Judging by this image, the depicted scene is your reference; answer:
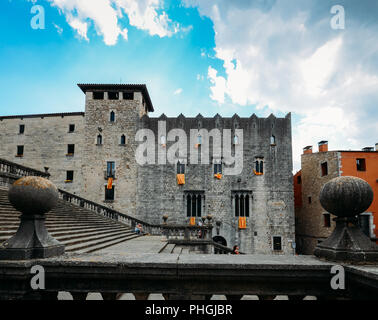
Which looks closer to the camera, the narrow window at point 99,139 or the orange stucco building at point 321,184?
the orange stucco building at point 321,184

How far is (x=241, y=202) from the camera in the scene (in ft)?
92.3

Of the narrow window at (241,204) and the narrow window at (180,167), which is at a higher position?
the narrow window at (180,167)

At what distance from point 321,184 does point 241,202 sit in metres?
8.92

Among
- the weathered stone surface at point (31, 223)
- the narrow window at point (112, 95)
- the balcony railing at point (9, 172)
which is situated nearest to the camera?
the weathered stone surface at point (31, 223)

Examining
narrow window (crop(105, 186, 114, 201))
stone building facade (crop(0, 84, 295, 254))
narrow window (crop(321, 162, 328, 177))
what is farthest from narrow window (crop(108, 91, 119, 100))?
narrow window (crop(321, 162, 328, 177))

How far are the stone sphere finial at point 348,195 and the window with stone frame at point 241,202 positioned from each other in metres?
25.3

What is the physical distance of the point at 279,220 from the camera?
90.3 ft

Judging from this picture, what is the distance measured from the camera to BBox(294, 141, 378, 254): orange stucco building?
25.0m

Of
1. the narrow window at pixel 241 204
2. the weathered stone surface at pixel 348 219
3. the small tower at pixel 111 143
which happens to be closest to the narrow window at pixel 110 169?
the small tower at pixel 111 143

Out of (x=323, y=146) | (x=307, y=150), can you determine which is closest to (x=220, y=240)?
(x=307, y=150)

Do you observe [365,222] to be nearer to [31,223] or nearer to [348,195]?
[348,195]

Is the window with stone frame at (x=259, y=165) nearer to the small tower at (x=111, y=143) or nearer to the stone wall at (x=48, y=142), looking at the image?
the small tower at (x=111, y=143)

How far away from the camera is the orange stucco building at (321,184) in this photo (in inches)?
984
